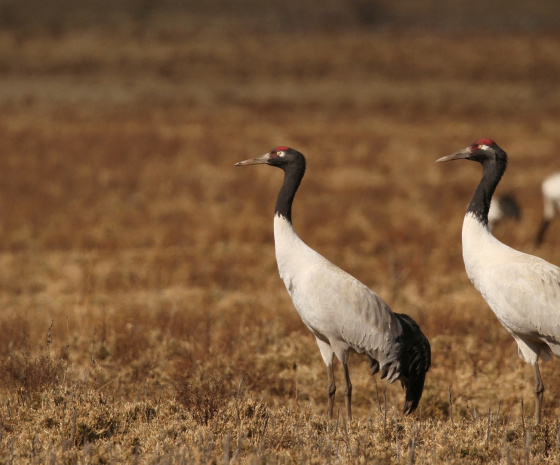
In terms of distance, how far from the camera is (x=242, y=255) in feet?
37.3

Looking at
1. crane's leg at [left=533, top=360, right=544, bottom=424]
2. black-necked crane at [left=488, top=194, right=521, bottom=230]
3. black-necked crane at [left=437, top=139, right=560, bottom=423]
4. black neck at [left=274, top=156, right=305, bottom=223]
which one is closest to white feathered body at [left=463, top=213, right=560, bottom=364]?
black-necked crane at [left=437, top=139, right=560, bottom=423]

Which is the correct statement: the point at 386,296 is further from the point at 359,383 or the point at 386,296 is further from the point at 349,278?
the point at 349,278

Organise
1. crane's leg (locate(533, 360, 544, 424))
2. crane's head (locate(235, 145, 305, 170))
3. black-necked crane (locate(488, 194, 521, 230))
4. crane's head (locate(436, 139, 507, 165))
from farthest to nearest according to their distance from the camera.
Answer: black-necked crane (locate(488, 194, 521, 230)) < crane's head (locate(235, 145, 305, 170)) < crane's head (locate(436, 139, 507, 165)) < crane's leg (locate(533, 360, 544, 424))

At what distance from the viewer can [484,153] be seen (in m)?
6.01

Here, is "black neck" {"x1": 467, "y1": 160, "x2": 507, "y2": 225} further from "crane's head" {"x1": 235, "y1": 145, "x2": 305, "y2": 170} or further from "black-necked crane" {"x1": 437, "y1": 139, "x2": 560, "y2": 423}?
"crane's head" {"x1": 235, "y1": 145, "x2": 305, "y2": 170}

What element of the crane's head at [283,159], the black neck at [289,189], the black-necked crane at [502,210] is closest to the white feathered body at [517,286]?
the black neck at [289,189]

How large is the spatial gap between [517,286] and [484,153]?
1154 mm

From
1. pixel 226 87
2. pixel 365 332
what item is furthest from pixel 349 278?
pixel 226 87

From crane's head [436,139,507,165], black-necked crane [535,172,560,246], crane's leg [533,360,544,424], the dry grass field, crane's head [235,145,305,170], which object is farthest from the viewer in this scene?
black-necked crane [535,172,560,246]

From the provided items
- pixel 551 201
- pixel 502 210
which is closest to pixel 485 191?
pixel 502 210

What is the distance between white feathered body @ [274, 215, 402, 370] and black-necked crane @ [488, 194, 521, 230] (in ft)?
22.9

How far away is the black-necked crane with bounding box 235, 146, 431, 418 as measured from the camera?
5668mm

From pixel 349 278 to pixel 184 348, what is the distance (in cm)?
191

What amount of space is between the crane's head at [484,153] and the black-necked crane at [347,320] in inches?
47.4
